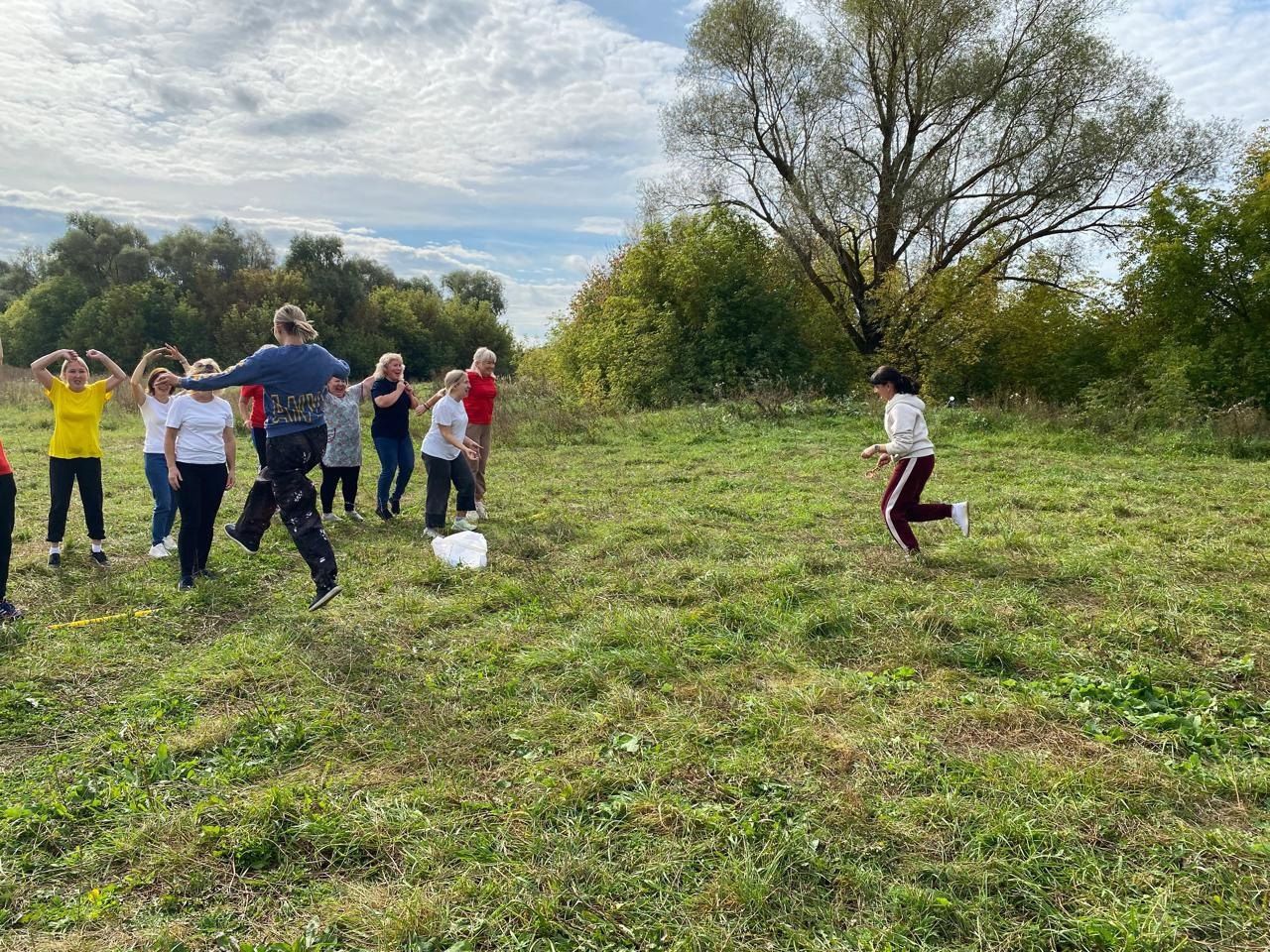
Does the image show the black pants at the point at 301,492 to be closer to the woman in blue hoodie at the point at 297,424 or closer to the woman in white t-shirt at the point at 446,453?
the woman in blue hoodie at the point at 297,424

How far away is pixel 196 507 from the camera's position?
5703mm

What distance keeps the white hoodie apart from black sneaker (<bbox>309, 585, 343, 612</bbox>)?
4339 millimetres

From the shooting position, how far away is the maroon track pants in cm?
596

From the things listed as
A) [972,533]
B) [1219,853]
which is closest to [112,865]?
[1219,853]

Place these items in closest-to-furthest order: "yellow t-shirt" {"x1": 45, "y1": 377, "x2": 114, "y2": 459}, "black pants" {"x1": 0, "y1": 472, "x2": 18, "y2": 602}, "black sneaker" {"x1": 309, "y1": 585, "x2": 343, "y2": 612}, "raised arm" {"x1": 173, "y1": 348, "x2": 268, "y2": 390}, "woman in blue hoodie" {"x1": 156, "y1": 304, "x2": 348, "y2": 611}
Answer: "raised arm" {"x1": 173, "y1": 348, "x2": 268, "y2": 390} < "black pants" {"x1": 0, "y1": 472, "x2": 18, "y2": 602} < "woman in blue hoodie" {"x1": 156, "y1": 304, "x2": 348, "y2": 611} < "black sneaker" {"x1": 309, "y1": 585, "x2": 343, "y2": 612} < "yellow t-shirt" {"x1": 45, "y1": 377, "x2": 114, "y2": 459}

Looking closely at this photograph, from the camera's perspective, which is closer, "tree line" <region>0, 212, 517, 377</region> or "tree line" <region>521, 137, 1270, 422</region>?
"tree line" <region>521, 137, 1270, 422</region>

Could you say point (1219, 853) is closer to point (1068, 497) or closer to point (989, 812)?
point (989, 812)

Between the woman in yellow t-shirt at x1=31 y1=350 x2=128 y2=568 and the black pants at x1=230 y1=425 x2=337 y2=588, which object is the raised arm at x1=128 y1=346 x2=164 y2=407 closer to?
the woman in yellow t-shirt at x1=31 y1=350 x2=128 y2=568

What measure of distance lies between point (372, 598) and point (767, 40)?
881 inches

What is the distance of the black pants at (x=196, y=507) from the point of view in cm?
566

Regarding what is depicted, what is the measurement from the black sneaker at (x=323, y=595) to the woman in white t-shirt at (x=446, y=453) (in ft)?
6.50

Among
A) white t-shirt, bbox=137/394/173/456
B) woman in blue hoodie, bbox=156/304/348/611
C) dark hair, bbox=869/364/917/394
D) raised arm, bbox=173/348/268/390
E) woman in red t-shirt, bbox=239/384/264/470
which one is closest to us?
raised arm, bbox=173/348/268/390

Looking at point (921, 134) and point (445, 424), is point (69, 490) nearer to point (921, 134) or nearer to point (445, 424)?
point (445, 424)

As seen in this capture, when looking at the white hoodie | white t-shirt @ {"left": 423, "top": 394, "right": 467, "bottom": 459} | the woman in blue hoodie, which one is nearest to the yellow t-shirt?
the woman in blue hoodie
